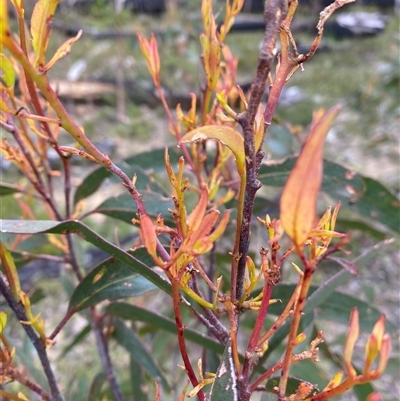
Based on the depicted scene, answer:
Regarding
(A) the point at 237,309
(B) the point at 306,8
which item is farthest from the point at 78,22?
→ (A) the point at 237,309

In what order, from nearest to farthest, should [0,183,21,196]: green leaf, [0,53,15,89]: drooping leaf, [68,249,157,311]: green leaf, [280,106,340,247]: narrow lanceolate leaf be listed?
1. [280,106,340,247]: narrow lanceolate leaf
2. [0,53,15,89]: drooping leaf
3. [68,249,157,311]: green leaf
4. [0,183,21,196]: green leaf

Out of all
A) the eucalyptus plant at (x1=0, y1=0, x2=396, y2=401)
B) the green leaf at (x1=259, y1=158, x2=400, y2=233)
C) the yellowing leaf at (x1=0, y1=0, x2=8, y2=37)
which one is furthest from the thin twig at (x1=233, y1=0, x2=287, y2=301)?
the green leaf at (x1=259, y1=158, x2=400, y2=233)

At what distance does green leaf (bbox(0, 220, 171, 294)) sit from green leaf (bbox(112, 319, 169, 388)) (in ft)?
0.88

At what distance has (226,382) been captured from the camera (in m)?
0.25

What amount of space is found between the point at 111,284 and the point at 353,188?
356 mm

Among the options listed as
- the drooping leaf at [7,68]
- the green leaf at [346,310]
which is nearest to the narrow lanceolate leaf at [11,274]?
the drooping leaf at [7,68]

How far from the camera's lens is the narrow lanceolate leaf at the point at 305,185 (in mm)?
158

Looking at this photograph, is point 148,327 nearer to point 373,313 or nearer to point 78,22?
point 373,313

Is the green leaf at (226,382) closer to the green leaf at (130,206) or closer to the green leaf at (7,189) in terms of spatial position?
the green leaf at (130,206)

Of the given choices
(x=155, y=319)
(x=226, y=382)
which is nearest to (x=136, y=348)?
(x=155, y=319)

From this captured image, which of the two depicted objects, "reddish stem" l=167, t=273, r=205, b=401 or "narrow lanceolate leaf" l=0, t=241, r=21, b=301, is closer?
"reddish stem" l=167, t=273, r=205, b=401

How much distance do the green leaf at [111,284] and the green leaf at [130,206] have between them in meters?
0.07

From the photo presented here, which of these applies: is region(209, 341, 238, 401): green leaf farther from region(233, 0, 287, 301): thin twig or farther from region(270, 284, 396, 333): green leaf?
region(270, 284, 396, 333): green leaf

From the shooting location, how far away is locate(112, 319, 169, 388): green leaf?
56 centimetres
